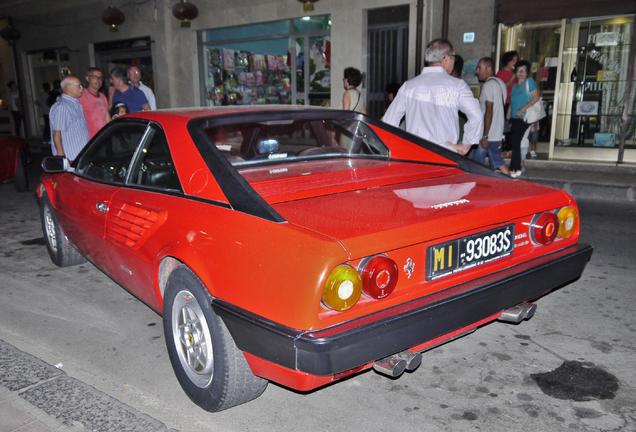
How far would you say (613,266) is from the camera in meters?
4.67

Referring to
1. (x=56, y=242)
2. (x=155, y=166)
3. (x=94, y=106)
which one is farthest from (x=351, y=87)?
(x=155, y=166)

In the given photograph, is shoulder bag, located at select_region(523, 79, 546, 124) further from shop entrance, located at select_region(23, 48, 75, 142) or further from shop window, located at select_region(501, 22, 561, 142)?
shop entrance, located at select_region(23, 48, 75, 142)

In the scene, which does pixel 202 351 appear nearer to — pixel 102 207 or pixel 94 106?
pixel 102 207

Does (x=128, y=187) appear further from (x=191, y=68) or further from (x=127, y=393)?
(x=191, y=68)

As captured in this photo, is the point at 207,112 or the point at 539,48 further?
the point at 539,48

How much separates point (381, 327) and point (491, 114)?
18.2 ft

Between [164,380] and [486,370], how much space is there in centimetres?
177

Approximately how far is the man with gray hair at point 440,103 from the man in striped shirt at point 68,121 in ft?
12.6

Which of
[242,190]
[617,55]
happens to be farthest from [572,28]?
[242,190]

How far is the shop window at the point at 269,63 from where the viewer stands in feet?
41.3

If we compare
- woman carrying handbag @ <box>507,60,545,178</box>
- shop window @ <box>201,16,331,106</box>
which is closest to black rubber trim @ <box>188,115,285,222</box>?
woman carrying handbag @ <box>507,60,545,178</box>

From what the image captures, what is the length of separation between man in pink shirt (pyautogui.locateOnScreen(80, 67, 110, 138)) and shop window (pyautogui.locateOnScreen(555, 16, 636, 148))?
8006mm

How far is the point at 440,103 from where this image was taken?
15.0 ft

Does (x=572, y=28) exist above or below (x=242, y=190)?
above
